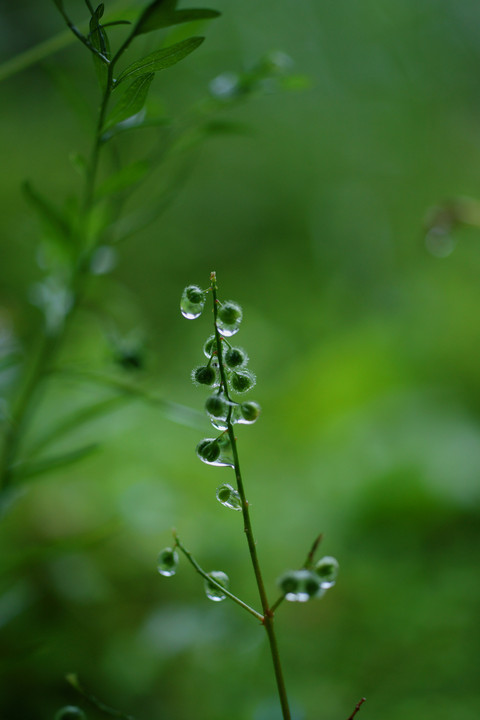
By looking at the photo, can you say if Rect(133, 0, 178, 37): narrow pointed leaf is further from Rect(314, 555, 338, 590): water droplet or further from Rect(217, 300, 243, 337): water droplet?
Rect(314, 555, 338, 590): water droplet

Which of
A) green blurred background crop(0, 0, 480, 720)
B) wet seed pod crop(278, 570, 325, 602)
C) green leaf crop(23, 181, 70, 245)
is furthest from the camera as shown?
green blurred background crop(0, 0, 480, 720)

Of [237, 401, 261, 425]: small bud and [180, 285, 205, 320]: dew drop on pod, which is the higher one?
[180, 285, 205, 320]: dew drop on pod

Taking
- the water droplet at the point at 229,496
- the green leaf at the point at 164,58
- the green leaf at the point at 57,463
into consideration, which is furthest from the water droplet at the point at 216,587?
the green leaf at the point at 164,58

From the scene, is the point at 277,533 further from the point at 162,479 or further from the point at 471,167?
the point at 471,167

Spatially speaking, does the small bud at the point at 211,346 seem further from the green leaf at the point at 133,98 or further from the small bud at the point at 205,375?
the green leaf at the point at 133,98

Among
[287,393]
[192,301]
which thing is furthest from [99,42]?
[287,393]

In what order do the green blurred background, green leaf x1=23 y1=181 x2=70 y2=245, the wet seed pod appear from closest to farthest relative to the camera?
the wet seed pod, green leaf x1=23 y1=181 x2=70 y2=245, the green blurred background

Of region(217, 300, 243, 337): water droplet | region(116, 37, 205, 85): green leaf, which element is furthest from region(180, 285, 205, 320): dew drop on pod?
region(116, 37, 205, 85): green leaf

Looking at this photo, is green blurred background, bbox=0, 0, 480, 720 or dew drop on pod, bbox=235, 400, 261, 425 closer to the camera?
dew drop on pod, bbox=235, 400, 261, 425
